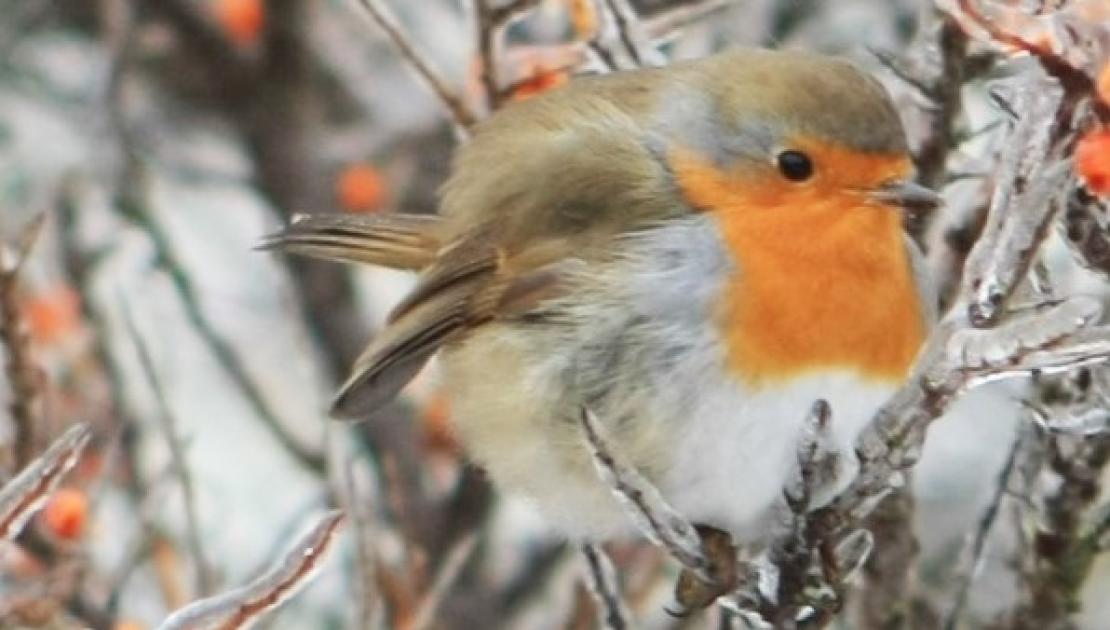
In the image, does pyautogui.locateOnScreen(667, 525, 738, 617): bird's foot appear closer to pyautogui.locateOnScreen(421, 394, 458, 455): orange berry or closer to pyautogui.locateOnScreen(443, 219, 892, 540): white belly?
pyautogui.locateOnScreen(443, 219, 892, 540): white belly

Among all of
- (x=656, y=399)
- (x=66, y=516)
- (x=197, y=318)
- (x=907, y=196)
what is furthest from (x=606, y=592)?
(x=197, y=318)

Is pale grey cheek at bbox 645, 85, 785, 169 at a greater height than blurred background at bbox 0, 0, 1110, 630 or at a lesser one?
greater

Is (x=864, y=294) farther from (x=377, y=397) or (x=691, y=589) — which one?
(x=377, y=397)

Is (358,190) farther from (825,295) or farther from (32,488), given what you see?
(32,488)

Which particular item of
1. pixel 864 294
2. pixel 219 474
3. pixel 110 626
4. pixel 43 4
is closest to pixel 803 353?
pixel 864 294

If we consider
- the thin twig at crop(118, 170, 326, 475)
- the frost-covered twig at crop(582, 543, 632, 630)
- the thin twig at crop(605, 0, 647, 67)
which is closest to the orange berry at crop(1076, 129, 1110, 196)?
the frost-covered twig at crop(582, 543, 632, 630)

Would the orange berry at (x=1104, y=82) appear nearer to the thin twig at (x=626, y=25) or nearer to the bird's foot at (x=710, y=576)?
the bird's foot at (x=710, y=576)
